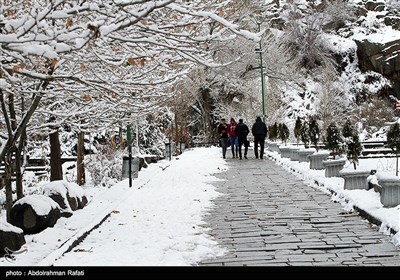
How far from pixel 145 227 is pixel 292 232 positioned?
236cm

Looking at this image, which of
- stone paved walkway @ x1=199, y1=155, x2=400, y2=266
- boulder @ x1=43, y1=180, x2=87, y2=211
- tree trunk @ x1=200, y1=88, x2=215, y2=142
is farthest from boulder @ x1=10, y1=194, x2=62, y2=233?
tree trunk @ x1=200, y1=88, x2=215, y2=142

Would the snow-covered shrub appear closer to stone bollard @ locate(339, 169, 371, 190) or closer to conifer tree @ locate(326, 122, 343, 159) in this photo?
conifer tree @ locate(326, 122, 343, 159)

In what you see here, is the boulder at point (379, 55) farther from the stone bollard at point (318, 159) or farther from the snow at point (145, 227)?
the snow at point (145, 227)

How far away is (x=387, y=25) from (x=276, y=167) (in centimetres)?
4936

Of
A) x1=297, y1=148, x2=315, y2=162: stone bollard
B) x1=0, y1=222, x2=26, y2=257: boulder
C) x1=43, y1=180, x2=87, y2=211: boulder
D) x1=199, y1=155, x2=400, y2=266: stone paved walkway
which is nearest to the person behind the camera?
x1=199, y1=155, x2=400, y2=266: stone paved walkway

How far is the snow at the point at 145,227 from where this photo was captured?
6641 millimetres

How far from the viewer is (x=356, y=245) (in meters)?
6.96

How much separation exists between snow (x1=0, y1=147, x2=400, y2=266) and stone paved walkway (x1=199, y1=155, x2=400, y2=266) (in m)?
0.25

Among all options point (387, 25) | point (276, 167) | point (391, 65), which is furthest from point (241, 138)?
point (387, 25)

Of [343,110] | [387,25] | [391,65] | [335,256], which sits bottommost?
[335,256]

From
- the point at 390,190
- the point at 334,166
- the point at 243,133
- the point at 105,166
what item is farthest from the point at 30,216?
the point at 243,133

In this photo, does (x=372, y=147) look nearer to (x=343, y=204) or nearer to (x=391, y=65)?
(x=343, y=204)

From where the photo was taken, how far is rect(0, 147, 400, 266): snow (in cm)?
664

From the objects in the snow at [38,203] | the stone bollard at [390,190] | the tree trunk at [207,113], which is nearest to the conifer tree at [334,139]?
the stone bollard at [390,190]
